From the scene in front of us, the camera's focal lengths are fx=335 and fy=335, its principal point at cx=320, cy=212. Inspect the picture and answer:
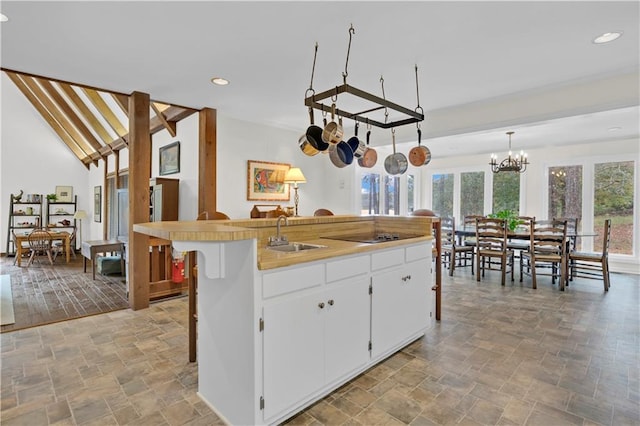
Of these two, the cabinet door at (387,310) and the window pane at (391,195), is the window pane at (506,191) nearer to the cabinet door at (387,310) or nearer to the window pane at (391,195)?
the window pane at (391,195)

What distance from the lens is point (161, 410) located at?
6.56 ft

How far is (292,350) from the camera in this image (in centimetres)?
189

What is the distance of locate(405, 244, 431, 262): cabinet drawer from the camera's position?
9.20ft

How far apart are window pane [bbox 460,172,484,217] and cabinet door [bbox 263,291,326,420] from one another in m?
7.20

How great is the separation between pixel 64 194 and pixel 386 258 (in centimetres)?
969

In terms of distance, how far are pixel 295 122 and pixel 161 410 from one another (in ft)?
14.0

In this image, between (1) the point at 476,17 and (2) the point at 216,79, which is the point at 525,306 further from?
(2) the point at 216,79

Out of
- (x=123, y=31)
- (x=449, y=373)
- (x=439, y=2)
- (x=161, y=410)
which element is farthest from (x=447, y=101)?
(x=161, y=410)

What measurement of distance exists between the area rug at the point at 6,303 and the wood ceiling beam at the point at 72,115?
3502 mm

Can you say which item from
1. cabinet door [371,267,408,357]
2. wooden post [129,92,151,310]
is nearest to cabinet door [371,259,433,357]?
cabinet door [371,267,408,357]

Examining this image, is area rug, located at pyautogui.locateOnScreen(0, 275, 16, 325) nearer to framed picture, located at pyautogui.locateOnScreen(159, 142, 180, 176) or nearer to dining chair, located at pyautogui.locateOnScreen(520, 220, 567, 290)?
framed picture, located at pyautogui.locateOnScreen(159, 142, 180, 176)

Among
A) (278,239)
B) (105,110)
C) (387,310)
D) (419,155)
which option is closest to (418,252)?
(387,310)

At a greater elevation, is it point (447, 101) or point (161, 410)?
point (447, 101)

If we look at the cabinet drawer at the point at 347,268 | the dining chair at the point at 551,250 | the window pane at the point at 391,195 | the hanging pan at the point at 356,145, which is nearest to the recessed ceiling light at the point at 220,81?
the hanging pan at the point at 356,145
